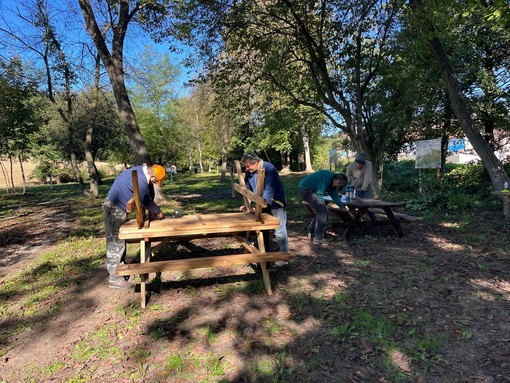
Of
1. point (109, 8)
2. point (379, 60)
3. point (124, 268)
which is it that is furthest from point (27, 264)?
point (379, 60)

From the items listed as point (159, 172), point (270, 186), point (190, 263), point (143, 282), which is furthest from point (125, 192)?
point (270, 186)

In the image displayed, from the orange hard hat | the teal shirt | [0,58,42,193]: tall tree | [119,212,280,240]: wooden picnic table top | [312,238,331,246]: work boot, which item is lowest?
[312,238,331,246]: work boot

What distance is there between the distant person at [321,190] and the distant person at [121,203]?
8.39 feet

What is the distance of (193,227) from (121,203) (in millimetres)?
996

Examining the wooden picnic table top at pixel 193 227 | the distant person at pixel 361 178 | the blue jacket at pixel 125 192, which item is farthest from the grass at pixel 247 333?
the distant person at pixel 361 178

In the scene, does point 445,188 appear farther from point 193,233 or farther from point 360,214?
point 193,233

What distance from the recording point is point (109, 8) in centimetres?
1124

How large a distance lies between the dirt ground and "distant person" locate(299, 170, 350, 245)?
71 cm

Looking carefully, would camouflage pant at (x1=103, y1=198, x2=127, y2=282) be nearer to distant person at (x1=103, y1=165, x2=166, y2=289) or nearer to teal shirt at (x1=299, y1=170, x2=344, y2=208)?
distant person at (x1=103, y1=165, x2=166, y2=289)

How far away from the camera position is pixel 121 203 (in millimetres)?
4422

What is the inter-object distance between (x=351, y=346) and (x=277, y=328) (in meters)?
0.71

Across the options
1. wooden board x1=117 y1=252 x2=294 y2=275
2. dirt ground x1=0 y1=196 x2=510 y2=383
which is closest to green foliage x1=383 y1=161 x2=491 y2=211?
dirt ground x1=0 y1=196 x2=510 y2=383

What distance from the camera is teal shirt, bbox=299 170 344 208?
5.92m

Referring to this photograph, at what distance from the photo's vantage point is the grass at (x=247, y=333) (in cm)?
293
